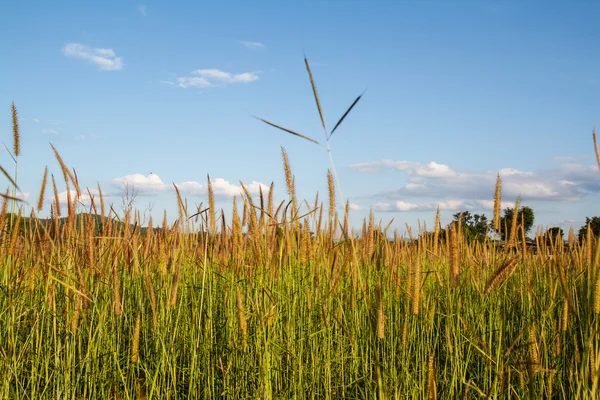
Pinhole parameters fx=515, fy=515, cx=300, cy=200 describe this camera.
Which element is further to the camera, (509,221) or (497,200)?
(509,221)

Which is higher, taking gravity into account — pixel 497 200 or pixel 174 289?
pixel 497 200

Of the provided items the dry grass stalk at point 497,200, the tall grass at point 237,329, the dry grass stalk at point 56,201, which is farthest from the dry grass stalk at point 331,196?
the dry grass stalk at point 56,201

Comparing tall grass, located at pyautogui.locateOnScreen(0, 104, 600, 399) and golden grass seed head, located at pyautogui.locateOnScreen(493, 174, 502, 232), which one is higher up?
golden grass seed head, located at pyautogui.locateOnScreen(493, 174, 502, 232)

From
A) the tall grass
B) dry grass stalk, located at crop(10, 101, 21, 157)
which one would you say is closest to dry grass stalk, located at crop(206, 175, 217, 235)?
the tall grass

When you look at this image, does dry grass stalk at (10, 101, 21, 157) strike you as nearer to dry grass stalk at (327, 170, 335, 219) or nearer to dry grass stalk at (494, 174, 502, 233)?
dry grass stalk at (327, 170, 335, 219)

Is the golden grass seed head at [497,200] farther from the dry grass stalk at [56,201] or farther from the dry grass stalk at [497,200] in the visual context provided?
the dry grass stalk at [56,201]

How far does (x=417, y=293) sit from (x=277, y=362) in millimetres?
816

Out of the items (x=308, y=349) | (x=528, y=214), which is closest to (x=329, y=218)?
(x=308, y=349)

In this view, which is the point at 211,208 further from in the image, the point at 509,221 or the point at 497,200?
the point at 509,221

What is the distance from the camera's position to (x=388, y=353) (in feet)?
8.84

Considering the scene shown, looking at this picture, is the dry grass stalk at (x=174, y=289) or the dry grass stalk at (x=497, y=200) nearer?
the dry grass stalk at (x=174, y=289)

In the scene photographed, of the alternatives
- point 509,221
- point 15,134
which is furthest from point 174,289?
point 509,221

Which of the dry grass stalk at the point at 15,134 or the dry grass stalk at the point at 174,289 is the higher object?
the dry grass stalk at the point at 15,134

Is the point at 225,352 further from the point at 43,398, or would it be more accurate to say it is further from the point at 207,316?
the point at 43,398
